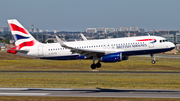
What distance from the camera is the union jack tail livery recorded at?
5256cm

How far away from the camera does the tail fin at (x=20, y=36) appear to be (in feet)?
173

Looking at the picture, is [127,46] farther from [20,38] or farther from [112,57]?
[20,38]

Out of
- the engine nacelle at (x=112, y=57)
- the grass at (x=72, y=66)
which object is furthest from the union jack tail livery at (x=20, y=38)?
the grass at (x=72, y=66)

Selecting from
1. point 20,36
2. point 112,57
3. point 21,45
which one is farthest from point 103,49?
point 20,36

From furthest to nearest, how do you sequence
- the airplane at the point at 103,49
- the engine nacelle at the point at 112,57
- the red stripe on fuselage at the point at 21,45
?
the red stripe on fuselage at the point at 21,45 < the airplane at the point at 103,49 < the engine nacelle at the point at 112,57

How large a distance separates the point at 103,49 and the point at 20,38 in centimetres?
1521

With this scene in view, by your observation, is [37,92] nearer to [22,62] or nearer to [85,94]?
[85,94]

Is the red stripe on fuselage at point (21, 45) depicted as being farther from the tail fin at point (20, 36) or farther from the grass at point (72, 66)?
the grass at point (72, 66)

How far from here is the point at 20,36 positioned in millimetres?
53188

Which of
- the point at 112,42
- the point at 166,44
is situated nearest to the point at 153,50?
the point at 166,44

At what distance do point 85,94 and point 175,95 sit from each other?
11305mm

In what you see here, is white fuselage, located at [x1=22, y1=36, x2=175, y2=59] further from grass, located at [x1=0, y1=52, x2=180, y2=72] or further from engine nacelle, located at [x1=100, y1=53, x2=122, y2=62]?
grass, located at [x1=0, y1=52, x2=180, y2=72]

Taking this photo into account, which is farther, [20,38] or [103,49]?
[20,38]

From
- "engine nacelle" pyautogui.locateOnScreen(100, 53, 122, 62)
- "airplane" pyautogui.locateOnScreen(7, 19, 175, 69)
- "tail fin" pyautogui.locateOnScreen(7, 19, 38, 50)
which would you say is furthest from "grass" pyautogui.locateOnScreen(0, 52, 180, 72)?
"engine nacelle" pyautogui.locateOnScreen(100, 53, 122, 62)
